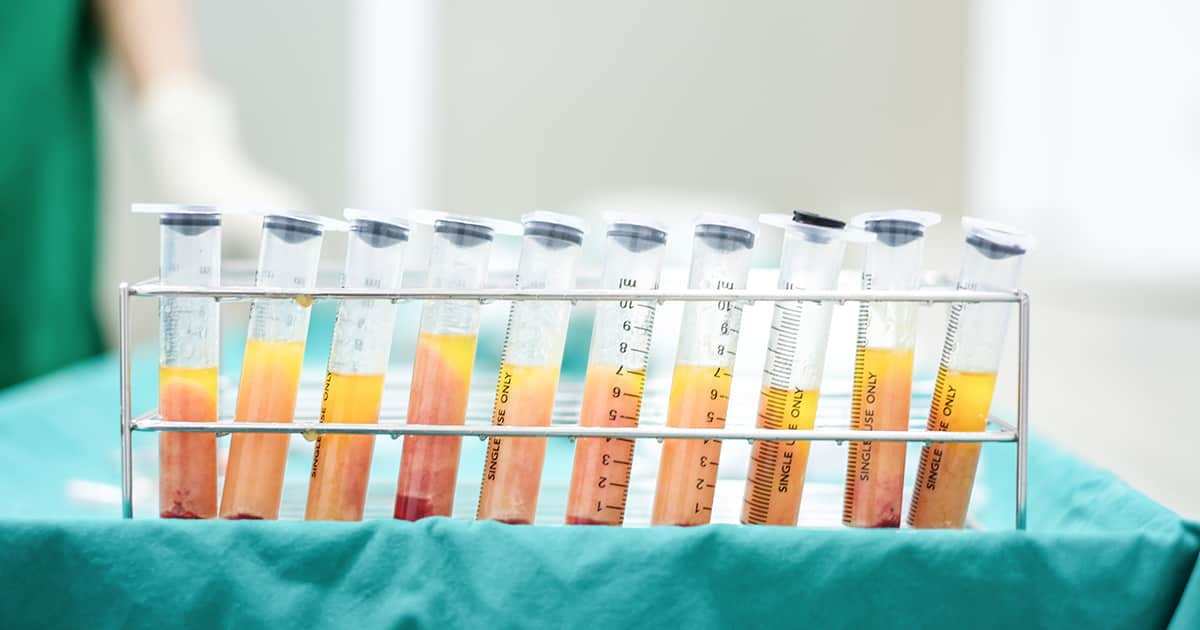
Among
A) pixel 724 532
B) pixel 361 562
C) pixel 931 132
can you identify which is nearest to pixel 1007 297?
pixel 724 532

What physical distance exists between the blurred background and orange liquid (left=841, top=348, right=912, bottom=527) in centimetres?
155

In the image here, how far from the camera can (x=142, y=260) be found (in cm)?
236

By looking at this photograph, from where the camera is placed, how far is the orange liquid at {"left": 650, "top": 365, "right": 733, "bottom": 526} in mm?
479

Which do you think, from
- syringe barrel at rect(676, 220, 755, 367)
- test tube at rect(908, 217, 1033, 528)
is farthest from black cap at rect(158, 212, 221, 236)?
test tube at rect(908, 217, 1033, 528)

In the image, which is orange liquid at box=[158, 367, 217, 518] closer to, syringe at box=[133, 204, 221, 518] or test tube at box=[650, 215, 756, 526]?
syringe at box=[133, 204, 221, 518]

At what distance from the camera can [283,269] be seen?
477 mm

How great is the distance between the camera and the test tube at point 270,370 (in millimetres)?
472

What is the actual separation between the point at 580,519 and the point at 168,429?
7.8 inches

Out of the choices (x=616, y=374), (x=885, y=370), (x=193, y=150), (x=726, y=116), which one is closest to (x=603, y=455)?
(x=616, y=374)

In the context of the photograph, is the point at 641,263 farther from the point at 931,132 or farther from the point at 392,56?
the point at 931,132

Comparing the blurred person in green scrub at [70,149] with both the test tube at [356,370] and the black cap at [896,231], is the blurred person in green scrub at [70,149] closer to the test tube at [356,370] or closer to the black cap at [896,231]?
the test tube at [356,370]

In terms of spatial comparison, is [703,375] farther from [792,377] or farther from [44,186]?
[44,186]

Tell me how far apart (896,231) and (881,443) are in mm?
107

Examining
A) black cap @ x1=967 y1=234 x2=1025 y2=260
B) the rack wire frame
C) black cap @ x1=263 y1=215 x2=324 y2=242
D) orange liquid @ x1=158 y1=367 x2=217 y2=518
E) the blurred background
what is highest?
the blurred background
